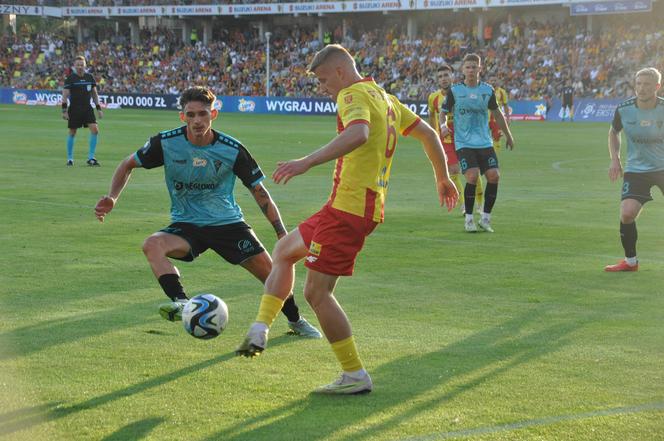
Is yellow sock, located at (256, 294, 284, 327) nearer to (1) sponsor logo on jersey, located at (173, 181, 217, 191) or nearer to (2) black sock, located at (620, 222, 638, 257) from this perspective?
(1) sponsor logo on jersey, located at (173, 181, 217, 191)

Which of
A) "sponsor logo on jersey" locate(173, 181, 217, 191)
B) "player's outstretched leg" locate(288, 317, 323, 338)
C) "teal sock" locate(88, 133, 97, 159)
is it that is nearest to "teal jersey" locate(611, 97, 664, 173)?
"player's outstretched leg" locate(288, 317, 323, 338)

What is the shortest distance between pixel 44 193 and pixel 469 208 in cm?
762

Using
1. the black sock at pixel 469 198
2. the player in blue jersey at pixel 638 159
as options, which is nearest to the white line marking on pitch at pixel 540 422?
the player in blue jersey at pixel 638 159

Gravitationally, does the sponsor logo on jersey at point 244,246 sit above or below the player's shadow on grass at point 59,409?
above

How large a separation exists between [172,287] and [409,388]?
1886 mm

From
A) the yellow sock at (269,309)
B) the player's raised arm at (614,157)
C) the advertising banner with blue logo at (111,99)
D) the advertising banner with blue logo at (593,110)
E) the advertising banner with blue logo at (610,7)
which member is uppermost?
the advertising banner with blue logo at (610,7)

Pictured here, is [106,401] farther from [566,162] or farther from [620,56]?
[620,56]

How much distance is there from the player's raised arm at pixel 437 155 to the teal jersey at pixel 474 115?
770cm

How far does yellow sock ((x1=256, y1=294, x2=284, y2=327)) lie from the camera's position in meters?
5.86

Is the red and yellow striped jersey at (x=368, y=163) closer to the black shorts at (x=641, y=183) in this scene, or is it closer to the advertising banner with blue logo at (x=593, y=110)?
the black shorts at (x=641, y=183)

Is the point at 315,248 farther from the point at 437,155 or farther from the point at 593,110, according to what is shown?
the point at 593,110

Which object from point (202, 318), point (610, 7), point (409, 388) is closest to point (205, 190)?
point (202, 318)

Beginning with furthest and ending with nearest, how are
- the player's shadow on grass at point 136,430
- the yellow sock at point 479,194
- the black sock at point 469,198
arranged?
the yellow sock at point 479,194
the black sock at point 469,198
the player's shadow on grass at point 136,430

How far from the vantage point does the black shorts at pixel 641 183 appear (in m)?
10.7
